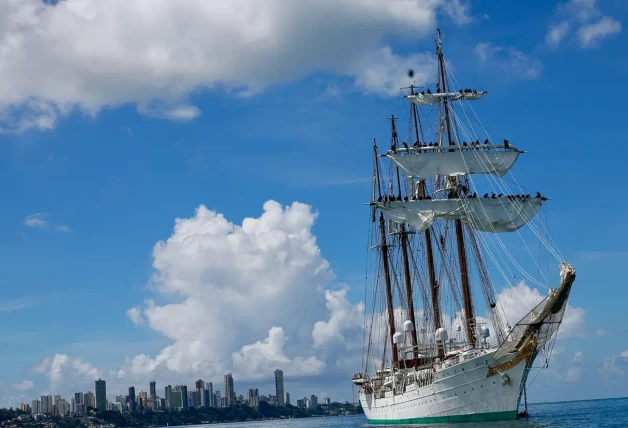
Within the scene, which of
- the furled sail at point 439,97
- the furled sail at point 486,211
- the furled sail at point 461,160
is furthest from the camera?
the furled sail at point 439,97

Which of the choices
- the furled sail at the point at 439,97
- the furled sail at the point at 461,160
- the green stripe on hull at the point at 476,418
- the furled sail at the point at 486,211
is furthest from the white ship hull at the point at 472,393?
the furled sail at the point at 439,97

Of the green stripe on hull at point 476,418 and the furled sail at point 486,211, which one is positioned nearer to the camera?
the green stripe on hull at point 476,418

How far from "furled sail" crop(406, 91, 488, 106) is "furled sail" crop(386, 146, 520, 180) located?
21.7 ft

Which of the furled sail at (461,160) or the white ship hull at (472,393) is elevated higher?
the furled sail at (461,160)

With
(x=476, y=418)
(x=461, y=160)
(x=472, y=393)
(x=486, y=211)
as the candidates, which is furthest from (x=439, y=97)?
(x=476, y=418)

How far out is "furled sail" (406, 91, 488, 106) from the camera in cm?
9012

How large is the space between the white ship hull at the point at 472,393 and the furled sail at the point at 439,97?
31.5m

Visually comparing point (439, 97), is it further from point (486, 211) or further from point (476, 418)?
point (476, 418)

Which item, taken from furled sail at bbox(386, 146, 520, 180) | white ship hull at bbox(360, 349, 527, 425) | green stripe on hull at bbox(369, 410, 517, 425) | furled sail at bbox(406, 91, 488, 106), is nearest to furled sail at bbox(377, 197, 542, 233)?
furled sail at bbox(386, 146, 520, 180)

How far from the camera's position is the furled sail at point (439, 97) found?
90.1 meters

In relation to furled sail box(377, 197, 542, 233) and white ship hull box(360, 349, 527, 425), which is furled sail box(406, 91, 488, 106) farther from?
white ship hull box(360, 349, 527, 425)

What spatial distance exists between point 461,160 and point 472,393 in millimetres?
26461

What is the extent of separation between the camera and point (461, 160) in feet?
286

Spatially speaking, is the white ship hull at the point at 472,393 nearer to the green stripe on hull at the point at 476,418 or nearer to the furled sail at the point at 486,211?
the green stripe on hull at the point at 476,418
